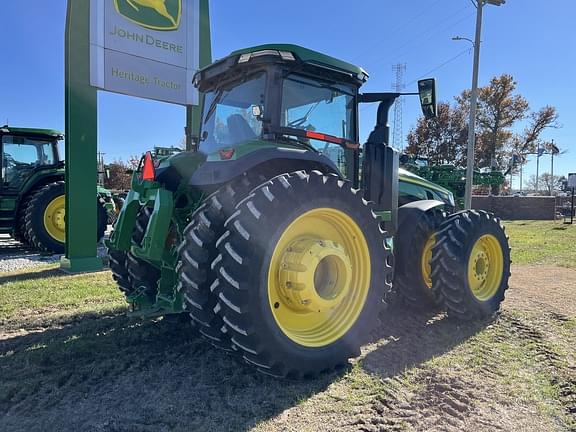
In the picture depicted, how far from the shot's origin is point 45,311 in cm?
518

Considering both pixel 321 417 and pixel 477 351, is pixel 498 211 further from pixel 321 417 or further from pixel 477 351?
pixel 321 417

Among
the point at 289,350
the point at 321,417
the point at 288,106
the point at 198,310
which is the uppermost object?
the point at 288,106

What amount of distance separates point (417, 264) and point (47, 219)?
8.48m

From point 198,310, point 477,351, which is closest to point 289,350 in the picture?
point 198,310

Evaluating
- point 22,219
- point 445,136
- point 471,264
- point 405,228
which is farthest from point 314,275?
point 445,136

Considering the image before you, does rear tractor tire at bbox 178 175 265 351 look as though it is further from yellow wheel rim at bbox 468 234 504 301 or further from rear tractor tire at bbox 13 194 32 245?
rear tractor tire at bbox 13 194 32 245

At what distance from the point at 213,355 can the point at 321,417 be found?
1212 millimetres

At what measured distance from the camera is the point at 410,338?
165 inches

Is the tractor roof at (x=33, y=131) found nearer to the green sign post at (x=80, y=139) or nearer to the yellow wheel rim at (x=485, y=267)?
the green sign post at (x=80, y=139)

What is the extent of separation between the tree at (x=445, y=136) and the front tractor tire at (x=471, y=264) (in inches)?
1217

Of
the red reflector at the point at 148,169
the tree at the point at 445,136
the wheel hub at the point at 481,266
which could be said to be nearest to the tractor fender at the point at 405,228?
the wheel hub at the point at 481,266

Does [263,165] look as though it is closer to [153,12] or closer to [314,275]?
[314,275]

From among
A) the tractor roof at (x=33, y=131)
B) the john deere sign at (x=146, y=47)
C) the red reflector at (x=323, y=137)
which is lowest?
the red reflector at (x=323, y=137)

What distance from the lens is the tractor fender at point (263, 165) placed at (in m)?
3.21
